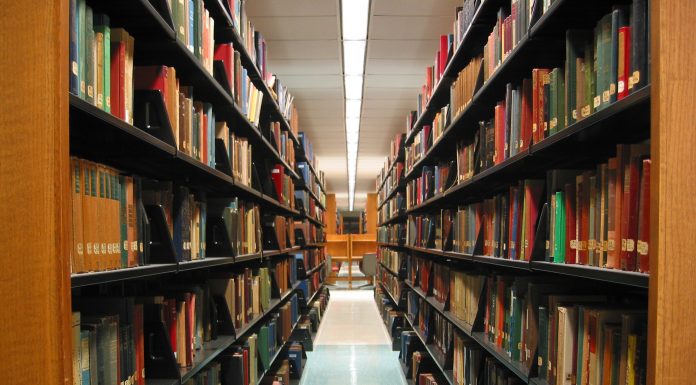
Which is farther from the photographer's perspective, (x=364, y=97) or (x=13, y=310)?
(x=364, y=97)

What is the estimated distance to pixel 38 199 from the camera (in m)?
1.00

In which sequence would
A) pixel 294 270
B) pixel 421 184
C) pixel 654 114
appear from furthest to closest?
1. pixel 294 270
2. pixel 421 184
3. pixel 654 114

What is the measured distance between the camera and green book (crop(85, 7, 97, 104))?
1.25m

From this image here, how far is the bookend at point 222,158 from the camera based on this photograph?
8.02ft

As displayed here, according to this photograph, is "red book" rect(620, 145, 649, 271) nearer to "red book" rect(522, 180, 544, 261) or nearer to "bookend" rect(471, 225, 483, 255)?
"red book" rect(522, 180, 544, 261)

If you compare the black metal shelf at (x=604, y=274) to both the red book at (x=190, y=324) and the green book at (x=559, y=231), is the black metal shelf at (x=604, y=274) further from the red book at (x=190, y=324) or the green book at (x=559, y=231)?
the red book at (x=190, y=324)

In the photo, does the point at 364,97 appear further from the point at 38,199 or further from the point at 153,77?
the point at 38,199

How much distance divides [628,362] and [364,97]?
5.56 meters

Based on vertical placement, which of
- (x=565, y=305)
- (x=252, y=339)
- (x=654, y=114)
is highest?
(x=654, y=114)

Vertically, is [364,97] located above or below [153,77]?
above

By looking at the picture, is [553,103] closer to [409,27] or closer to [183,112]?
[183,112]

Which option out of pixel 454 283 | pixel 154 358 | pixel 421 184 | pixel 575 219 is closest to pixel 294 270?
pixel 421 184

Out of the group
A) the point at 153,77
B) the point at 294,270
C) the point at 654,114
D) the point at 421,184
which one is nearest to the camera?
the point at 654,114

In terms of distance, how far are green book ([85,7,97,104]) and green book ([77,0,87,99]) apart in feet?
0.04
